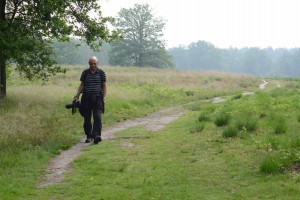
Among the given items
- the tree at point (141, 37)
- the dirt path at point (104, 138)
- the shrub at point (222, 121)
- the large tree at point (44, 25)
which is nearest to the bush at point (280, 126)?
the shrub at point (222, 121)

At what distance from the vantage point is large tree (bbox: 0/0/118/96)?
13.3 meters

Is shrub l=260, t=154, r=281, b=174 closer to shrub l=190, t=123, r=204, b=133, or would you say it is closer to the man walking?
shrub l=190, t=123, r=204, b=133

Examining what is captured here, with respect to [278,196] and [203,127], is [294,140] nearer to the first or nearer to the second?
[278,196]

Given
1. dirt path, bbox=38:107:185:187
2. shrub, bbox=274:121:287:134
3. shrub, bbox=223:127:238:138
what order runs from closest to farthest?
dirt path, bbox=38:107:185:187
shrub, bbox=274:121:287:134
shrub, bbox=223:127:238:138

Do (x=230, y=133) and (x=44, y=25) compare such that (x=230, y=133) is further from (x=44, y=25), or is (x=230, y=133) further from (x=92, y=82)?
(x=44, y=25)

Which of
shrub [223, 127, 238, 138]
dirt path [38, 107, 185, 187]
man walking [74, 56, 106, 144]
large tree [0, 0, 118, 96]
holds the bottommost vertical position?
dirt path [38, 107, 185, 187]

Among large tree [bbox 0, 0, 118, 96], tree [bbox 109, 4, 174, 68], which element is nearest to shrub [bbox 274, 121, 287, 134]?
large tree [bbox 0, 0, 118, 96]

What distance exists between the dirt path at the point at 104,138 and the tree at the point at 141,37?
157 ft

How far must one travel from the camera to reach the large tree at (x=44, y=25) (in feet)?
43.7

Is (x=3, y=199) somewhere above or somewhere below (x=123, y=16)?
below

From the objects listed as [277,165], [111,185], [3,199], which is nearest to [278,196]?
[277,165]

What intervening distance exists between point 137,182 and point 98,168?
1212 mm

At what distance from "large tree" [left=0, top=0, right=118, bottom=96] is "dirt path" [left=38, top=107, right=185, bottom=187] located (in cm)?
409

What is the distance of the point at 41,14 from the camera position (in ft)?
44.4
